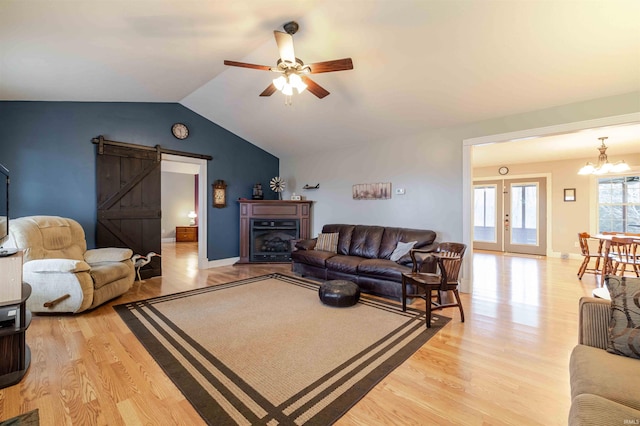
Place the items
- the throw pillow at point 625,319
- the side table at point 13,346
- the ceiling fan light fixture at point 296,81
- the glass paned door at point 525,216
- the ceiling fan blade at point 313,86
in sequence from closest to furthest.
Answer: the throw pillow at point 625,319 → the side table at point 13,346 → the ceiling fan light fixture at point 296,81 → the ceiling fan blade at point 313,86 → the glass paned door at point 525,216

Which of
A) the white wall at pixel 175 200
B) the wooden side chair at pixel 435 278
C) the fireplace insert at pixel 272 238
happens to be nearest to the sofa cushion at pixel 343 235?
the fireplace insert at pixel 272 238

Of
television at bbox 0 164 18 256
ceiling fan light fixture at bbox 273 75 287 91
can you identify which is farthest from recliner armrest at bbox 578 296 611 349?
television at bbox 0 164 18 256

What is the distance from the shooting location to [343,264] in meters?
4.17

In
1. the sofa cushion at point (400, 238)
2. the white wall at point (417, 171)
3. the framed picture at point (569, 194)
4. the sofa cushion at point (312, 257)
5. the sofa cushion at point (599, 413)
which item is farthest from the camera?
the framed picture at point (569, 194)

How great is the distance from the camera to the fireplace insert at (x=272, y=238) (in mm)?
5926

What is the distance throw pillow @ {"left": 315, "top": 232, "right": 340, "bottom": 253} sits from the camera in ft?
16.3

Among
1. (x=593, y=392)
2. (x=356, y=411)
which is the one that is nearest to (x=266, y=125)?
(x=356, y=411)

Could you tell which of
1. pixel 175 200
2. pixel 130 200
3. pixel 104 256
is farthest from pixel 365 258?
pixel 175 200

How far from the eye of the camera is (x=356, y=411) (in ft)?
5.37

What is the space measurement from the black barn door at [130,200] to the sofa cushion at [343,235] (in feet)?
10.5

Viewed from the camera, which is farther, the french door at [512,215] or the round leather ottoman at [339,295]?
the french door at [512,215]

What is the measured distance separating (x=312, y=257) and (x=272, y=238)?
70.7 inches

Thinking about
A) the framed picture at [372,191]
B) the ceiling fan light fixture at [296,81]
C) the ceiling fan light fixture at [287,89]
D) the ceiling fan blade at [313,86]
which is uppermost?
the ceiling fan blade at [313,86]

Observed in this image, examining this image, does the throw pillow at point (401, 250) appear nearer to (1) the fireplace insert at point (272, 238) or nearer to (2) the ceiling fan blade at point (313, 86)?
(2) the ceiling fan blade at point (313, 86)
